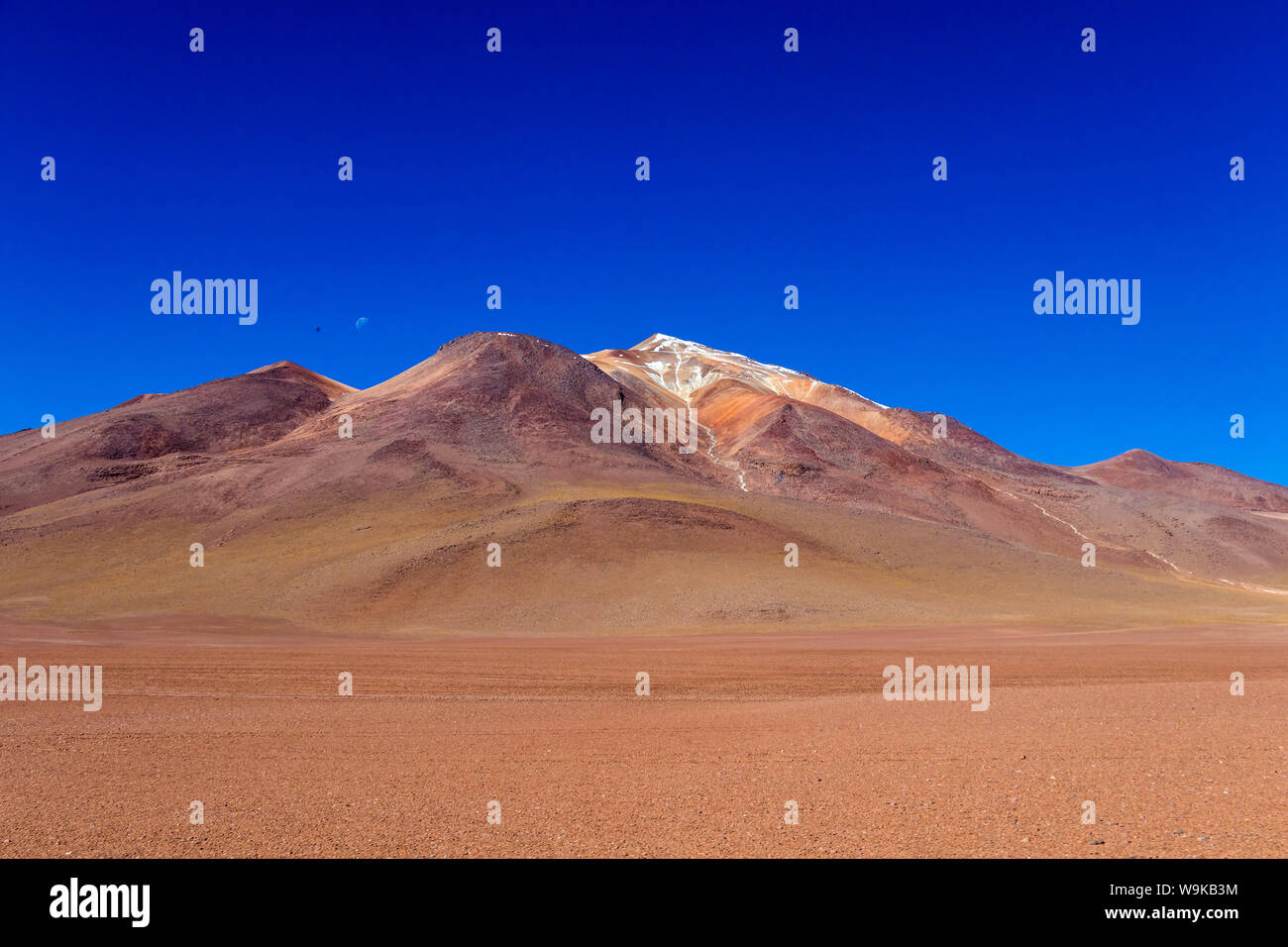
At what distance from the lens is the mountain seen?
58.0 metres

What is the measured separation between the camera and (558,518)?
229ft

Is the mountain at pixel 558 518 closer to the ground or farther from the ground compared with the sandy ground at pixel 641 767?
farther from the ground

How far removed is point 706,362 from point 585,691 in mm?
145689

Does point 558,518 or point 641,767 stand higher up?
point 558,518

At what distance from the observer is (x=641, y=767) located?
15109mm

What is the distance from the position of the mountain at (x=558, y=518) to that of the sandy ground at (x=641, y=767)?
27933 millimetres

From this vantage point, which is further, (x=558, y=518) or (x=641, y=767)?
(x=558, y=518)

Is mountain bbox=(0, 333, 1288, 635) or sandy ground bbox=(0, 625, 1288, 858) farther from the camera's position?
mountain bbox=(0, 333, 1288, 635)

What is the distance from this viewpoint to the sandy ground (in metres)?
10.9

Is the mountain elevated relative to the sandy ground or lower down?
elevated

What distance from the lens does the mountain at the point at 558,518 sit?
58.0 m

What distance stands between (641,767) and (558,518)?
55207 millimetres

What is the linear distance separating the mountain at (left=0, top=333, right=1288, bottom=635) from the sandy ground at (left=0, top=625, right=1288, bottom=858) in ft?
91.6
